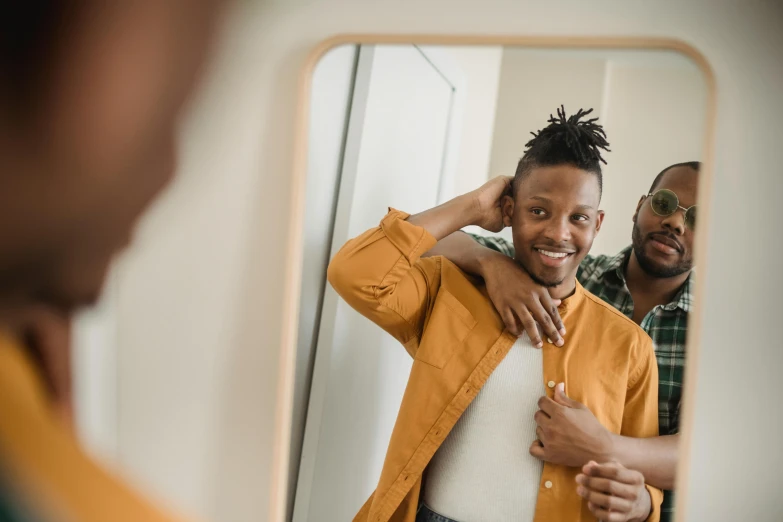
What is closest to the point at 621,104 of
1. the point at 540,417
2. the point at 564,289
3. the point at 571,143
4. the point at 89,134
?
the point at 571,143

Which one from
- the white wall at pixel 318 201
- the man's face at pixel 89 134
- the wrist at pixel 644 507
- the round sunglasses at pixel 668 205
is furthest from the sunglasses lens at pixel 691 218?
the man's face at pixel 89 134

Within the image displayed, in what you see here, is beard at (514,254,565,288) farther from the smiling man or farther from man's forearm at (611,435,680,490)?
man's forearm at (611,435,680,490)

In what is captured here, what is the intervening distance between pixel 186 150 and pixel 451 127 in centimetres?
25

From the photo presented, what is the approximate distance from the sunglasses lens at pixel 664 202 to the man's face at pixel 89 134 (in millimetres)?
416

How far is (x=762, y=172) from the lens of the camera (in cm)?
49

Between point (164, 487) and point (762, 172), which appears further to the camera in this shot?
point (164, 487)

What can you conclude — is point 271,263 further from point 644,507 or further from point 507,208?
point 644,507

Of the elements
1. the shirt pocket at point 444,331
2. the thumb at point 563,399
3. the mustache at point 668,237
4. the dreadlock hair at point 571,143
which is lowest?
the thumb at point 563,399

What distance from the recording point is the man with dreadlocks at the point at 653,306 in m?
0.50

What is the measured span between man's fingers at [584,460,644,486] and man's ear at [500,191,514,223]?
212 millimetres

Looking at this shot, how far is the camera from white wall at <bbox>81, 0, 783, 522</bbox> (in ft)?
1.63

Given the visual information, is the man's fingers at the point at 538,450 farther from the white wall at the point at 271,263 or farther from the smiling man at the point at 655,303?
the white wall at the point at 271,263

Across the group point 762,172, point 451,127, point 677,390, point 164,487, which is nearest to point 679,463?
point 677,390

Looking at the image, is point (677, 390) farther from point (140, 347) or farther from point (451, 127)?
point (140, 347)
